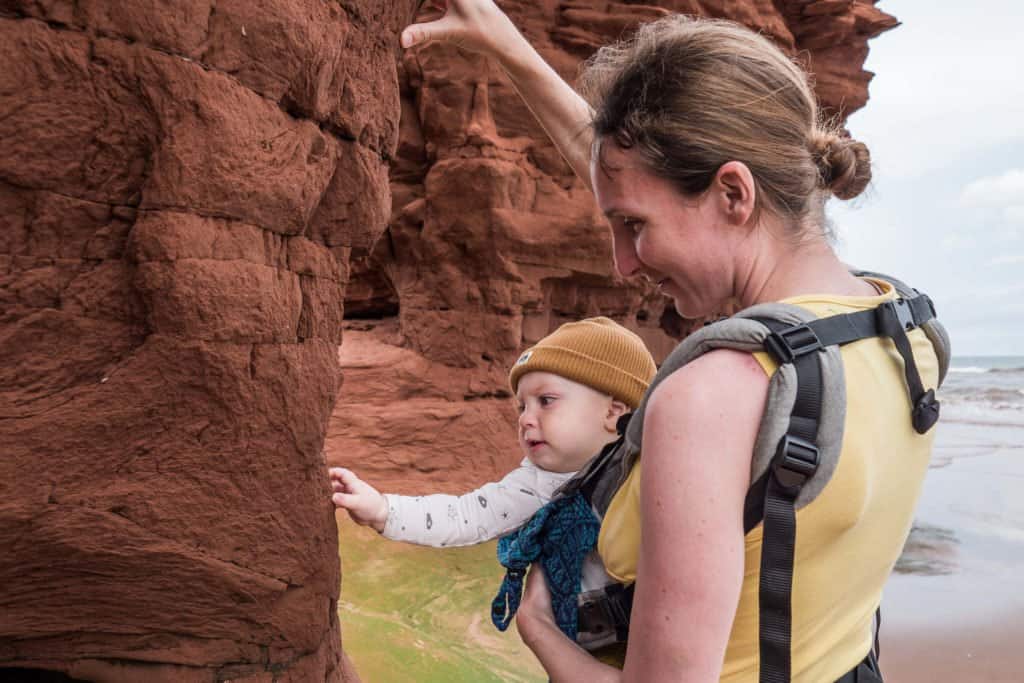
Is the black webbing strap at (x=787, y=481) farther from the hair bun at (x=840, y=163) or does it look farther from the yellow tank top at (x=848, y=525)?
the hair bun at (x=840, y=163)

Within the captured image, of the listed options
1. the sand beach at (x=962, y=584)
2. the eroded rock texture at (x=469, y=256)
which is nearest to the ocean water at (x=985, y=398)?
the sand beach at (x=962, y=584)

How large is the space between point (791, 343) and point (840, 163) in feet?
1.49

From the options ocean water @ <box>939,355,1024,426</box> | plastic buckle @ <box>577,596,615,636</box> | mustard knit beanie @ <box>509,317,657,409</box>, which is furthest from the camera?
ocean water @ <box>939,355,1024,426</box>

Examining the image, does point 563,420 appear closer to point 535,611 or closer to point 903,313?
point 535,611

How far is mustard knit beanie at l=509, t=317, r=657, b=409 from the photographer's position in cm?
186

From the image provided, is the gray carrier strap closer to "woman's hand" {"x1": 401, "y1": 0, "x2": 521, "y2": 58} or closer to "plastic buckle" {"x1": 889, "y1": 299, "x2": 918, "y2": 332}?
"plastic buckle" {"x1": 889, "y1": 299, "x2": 918, "y2": 332}

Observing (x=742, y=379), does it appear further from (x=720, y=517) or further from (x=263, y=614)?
(x=263, y=614)

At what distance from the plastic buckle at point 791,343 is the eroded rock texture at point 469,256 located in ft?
21.0

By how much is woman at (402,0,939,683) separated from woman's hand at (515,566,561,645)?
89mm

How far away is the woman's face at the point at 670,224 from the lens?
1.12 m

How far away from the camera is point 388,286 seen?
31.9ft

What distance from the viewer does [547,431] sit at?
6.24ft

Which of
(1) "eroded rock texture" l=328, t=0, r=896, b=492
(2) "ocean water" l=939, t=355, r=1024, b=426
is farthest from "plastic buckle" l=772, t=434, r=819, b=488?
(2) "ocean water" l=939, t=355, r=1024, b=426

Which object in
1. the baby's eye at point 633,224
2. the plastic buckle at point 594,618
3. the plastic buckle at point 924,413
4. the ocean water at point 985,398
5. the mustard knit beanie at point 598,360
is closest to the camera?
the plastic buckle at point 924,413
